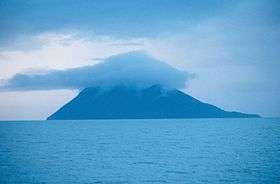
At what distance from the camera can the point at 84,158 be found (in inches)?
2940

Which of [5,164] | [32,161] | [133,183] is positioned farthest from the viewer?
[32,161]

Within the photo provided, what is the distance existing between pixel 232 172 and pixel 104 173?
19.6 m

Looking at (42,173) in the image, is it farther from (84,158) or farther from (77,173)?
(84,158)

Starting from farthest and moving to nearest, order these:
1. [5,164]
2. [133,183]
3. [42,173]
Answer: [5,164] < [42,173] < [133,183]

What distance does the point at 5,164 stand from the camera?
64.8m

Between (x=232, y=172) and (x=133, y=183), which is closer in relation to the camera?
(x=133, y=183)

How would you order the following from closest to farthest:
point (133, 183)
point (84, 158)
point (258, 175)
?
point (133, 183) < point (258, 175) < point (84, 158)

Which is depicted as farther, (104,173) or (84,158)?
(84,158)

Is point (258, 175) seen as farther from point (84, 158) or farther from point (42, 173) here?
point (84, 158)

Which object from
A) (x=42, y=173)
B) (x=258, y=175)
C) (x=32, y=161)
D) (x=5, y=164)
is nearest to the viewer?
(x=258, y=175)

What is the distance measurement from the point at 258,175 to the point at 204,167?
10.6m

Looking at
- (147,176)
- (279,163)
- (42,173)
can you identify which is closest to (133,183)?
(147,176)

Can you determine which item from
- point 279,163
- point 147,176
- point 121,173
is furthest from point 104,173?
point 279,163

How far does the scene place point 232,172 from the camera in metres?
55.2
